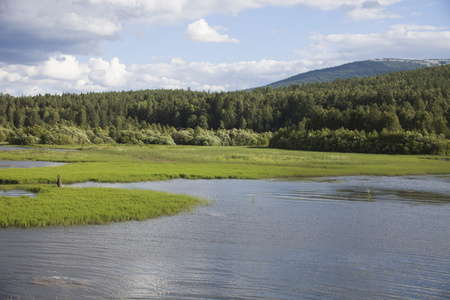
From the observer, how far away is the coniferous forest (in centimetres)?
9362

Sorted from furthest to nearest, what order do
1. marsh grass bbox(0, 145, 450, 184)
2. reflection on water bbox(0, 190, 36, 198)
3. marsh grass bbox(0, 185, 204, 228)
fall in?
marsh grass bbox(0, 145, 450, 184), reflection on water bbox(0, 190, 36, 198), marsh grass bbox(0, 185, 204, 228)

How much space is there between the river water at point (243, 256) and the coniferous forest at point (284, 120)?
6559 cm

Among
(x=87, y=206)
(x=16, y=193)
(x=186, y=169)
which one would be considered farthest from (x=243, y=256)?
(x=186, y=169)

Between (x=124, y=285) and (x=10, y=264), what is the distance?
15.3 feet

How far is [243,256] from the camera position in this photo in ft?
55.2

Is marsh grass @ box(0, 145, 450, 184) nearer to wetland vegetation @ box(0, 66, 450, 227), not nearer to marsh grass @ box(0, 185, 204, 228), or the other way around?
wetland vegetation @ box(0, 66, 450, 227)

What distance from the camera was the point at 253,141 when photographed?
141 metres

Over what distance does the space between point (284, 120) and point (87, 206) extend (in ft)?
501

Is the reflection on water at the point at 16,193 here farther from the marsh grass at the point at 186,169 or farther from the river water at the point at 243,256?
the river water at the point at 243,256

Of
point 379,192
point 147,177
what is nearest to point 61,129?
point 147,177

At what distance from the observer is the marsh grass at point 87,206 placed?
21.2 metres

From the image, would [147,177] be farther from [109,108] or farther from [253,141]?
[109,108]

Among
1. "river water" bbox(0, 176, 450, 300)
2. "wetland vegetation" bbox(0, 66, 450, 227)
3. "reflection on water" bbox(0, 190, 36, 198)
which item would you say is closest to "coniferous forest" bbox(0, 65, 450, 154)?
"wetland vegetation" bbox(0, 66, 450, 227)

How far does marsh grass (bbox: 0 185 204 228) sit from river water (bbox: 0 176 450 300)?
3.58 ft
